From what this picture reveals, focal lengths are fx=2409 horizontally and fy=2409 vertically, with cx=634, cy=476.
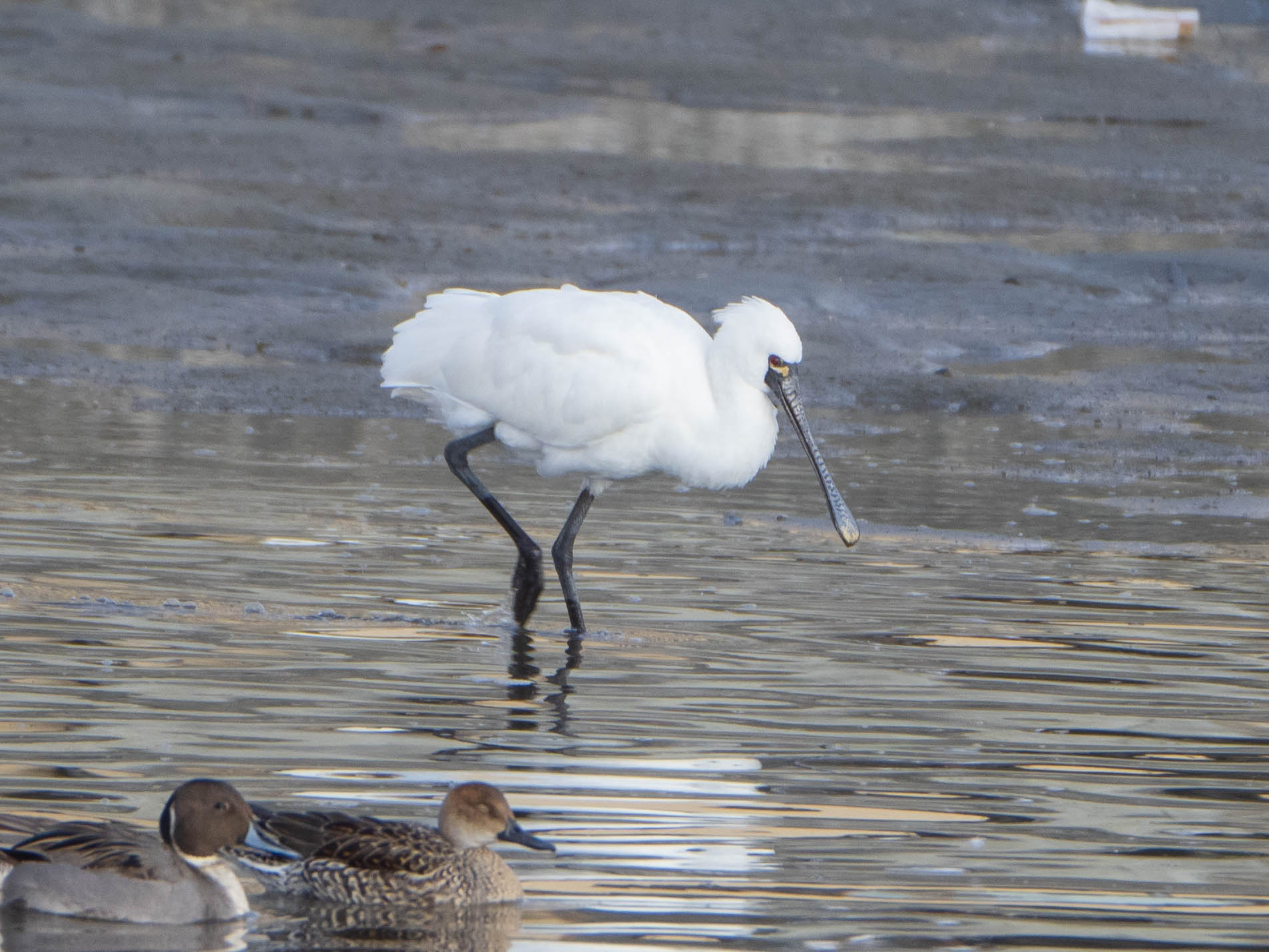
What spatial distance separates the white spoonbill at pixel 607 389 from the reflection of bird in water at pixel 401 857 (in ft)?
9.75

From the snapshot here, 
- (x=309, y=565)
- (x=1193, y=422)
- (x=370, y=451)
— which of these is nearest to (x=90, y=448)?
(x=370, y=451)

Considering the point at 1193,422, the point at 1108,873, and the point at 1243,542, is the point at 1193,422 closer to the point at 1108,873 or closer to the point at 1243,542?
the point at 1243,542

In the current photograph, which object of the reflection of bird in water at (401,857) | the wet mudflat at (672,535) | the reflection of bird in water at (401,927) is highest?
the reflection of bird in water at (401,857)

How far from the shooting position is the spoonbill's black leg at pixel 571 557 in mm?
8203

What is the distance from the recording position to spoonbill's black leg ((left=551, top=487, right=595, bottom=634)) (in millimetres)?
8203

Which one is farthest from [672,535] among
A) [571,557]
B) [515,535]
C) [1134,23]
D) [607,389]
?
[1134,23]

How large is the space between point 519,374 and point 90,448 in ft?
10.2

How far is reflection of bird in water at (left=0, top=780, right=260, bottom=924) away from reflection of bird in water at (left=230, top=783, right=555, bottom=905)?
15cm

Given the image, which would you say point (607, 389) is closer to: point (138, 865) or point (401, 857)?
point (401, 857)

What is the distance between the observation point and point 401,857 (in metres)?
5.12

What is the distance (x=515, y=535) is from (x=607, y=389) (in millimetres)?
799

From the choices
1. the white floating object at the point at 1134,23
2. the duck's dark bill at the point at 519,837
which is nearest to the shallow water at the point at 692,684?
the duck's dark bill at the point at 519,837

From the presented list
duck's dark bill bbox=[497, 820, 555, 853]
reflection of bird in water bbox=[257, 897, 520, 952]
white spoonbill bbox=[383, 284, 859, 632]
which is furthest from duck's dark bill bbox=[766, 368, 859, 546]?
reflection of bird in water bbox=[257, 897, 520, 952]

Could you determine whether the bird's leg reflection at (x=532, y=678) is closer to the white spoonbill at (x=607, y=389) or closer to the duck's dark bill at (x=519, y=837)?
the white spoonbill at (x=607, y=389)
